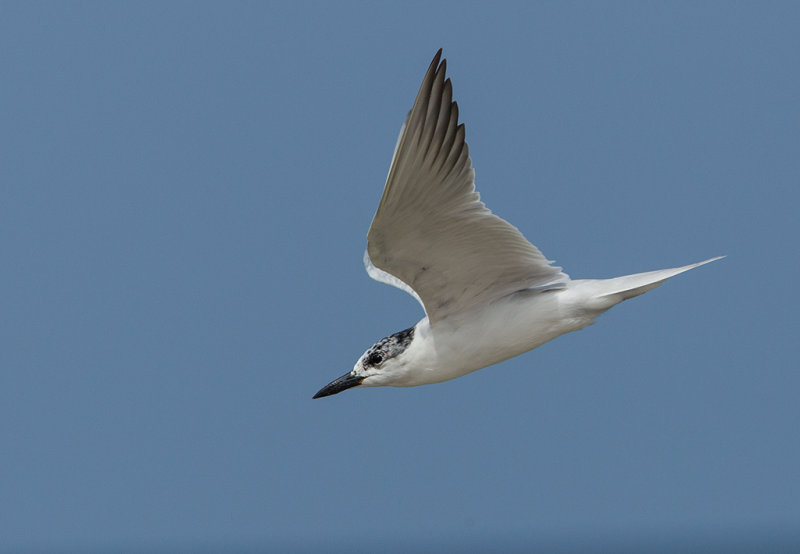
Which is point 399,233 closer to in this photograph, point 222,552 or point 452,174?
point 452,174

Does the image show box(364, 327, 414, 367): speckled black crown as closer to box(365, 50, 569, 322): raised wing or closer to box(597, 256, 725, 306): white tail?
box(365, 50, 569, 322): raised wing

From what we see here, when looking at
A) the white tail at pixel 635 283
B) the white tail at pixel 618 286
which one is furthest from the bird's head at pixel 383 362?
the white tail at pixel 635 283

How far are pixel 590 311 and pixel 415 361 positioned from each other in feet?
2.93

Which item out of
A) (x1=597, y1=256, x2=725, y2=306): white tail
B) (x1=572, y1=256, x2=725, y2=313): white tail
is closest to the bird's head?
(x1=572, y1=256, x2=725, y2=313): white tail

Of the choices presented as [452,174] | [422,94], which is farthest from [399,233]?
[422,94]

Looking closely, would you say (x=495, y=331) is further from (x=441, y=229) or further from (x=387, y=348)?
(x=441, y=229)

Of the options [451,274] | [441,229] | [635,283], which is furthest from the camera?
[451,274]

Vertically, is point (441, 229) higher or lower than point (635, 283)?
higher

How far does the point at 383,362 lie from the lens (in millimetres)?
5270

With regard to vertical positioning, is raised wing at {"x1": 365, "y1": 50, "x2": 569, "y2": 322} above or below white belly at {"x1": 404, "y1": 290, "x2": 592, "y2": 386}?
above

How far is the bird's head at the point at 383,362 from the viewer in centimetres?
524

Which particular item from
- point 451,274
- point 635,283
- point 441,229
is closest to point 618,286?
point 635,283

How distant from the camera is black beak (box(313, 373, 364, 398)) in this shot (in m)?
5.42

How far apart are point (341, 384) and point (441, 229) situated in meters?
1.38
